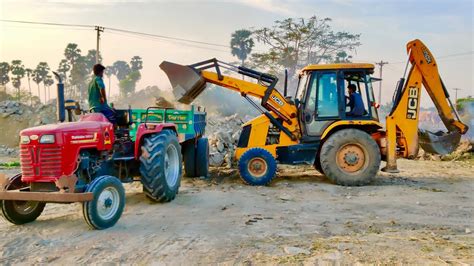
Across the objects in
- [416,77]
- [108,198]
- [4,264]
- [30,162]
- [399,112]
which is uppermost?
[416,77]

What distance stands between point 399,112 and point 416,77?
39.0 inches

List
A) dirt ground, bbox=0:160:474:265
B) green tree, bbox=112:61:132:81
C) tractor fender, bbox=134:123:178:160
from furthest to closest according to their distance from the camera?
1. green tree, bbox=112:61:132:81
2. tractor fender, bbox=134:123:178:160
3. dirt ground, bbox=0:160:474:265

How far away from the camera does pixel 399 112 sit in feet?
37.6

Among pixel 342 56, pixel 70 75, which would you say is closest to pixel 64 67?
pixel 70 75

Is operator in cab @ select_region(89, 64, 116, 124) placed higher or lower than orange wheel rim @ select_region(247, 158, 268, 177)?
higher

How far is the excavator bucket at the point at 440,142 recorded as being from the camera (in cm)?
1211

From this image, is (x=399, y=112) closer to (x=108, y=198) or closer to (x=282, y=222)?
(x=282, y=222)

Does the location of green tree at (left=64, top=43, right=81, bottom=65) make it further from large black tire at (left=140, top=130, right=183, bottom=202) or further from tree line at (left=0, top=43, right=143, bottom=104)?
large black tire at (left=140, top=130, right=183, bottom=202)

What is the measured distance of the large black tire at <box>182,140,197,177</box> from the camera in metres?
11.9

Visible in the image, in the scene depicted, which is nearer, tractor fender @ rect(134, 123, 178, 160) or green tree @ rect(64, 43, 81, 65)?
tractor fender @ rect(134, 123, 178, 160)

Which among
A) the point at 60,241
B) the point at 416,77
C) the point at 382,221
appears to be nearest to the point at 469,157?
the point at 416,77

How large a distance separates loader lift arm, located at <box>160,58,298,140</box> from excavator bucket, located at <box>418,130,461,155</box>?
3.40m

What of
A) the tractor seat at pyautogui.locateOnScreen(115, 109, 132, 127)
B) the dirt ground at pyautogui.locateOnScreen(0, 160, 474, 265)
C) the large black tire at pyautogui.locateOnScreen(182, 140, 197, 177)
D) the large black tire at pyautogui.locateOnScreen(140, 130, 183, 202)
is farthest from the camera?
the large black tire at pyautogui.locateOnScreen(182, 140, 197, 177)

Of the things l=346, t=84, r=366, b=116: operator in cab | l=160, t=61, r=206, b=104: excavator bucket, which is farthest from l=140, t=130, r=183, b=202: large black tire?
l=346, t=84, r=366, b=116: operator in cab
